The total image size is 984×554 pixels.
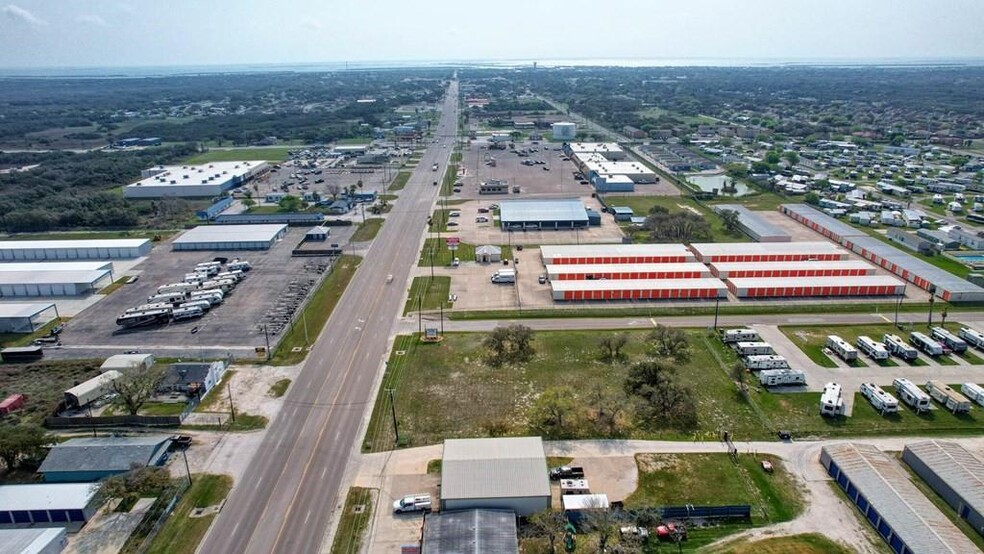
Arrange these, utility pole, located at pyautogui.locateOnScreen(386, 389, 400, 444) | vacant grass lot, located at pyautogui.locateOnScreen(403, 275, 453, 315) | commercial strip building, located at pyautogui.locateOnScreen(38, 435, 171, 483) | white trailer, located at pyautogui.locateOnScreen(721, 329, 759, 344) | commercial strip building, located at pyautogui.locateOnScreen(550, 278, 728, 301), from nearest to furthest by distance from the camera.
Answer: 1. commercial strip building, located at pyautogui.locateOnScreen(38, 435, 171, 483)
2. utility pole, located at pyautogui.locateOnScreen(386, 389, 400, 444)
3. white trailer, located at pyautogui.locateOnScreen(721, 329, 759, 344)
4. vacant grass lot, located at pyautogui.locateOnScreen(403, 275, 453, 315)
5. commercial strip building, located at pyautogui.locateOnScreen(550, 278, 728, 301)

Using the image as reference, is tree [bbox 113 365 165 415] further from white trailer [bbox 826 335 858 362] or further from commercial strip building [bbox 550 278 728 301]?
white trailer [bbox 826 335 858 362]

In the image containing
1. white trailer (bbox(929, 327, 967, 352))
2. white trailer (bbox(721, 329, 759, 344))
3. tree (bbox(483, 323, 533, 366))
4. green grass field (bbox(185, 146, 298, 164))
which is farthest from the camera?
green grass field (bbox(185, 146, 298, 164))

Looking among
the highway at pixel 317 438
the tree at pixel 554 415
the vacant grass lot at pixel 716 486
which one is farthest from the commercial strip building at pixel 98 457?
the vacant grass lot at pixel 716 486

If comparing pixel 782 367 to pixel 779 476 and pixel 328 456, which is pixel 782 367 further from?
pixel 328 456

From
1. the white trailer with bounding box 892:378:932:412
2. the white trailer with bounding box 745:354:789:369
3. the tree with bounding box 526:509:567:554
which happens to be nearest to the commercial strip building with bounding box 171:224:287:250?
the tree with bounding box 526:509:567:554

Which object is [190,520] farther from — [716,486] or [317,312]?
[716,486]

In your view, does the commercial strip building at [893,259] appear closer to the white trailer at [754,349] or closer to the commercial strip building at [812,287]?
the commercial strip building at [812,287]
